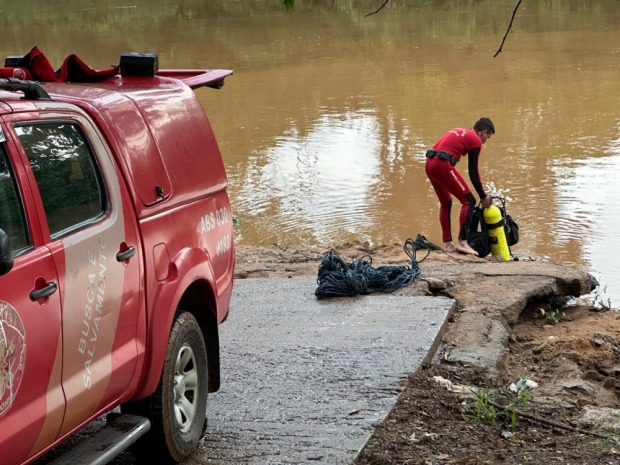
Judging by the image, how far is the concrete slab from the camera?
17.4 ft

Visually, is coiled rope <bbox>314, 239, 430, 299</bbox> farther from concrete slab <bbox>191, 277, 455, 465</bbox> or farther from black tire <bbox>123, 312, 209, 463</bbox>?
black tire <bbox>123, 312, 209, 463</bbox>

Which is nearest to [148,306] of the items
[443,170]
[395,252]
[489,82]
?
[395,252]

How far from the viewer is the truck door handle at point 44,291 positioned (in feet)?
12.3

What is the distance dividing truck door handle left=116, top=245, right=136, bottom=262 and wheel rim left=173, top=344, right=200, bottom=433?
2.03 ft

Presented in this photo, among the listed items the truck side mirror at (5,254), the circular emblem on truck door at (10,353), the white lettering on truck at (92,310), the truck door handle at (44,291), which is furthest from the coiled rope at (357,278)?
the truck side mirror at (5,254)

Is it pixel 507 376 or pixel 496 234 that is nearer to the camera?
pixel 507 376

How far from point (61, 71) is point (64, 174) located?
151 centimetres

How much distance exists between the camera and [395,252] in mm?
11477

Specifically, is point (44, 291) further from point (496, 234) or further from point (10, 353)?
point (496, 234)

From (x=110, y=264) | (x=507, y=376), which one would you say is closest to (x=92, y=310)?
(x=110, y=264)

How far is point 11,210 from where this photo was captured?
3822 millimetres

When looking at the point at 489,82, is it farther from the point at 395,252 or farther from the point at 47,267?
the point at 47,267

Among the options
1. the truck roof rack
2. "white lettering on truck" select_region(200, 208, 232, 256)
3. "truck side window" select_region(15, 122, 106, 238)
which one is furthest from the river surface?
the truck roof rack

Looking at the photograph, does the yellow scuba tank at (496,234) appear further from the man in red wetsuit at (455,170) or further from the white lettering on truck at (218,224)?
the white lettering on truck at (218,224)
